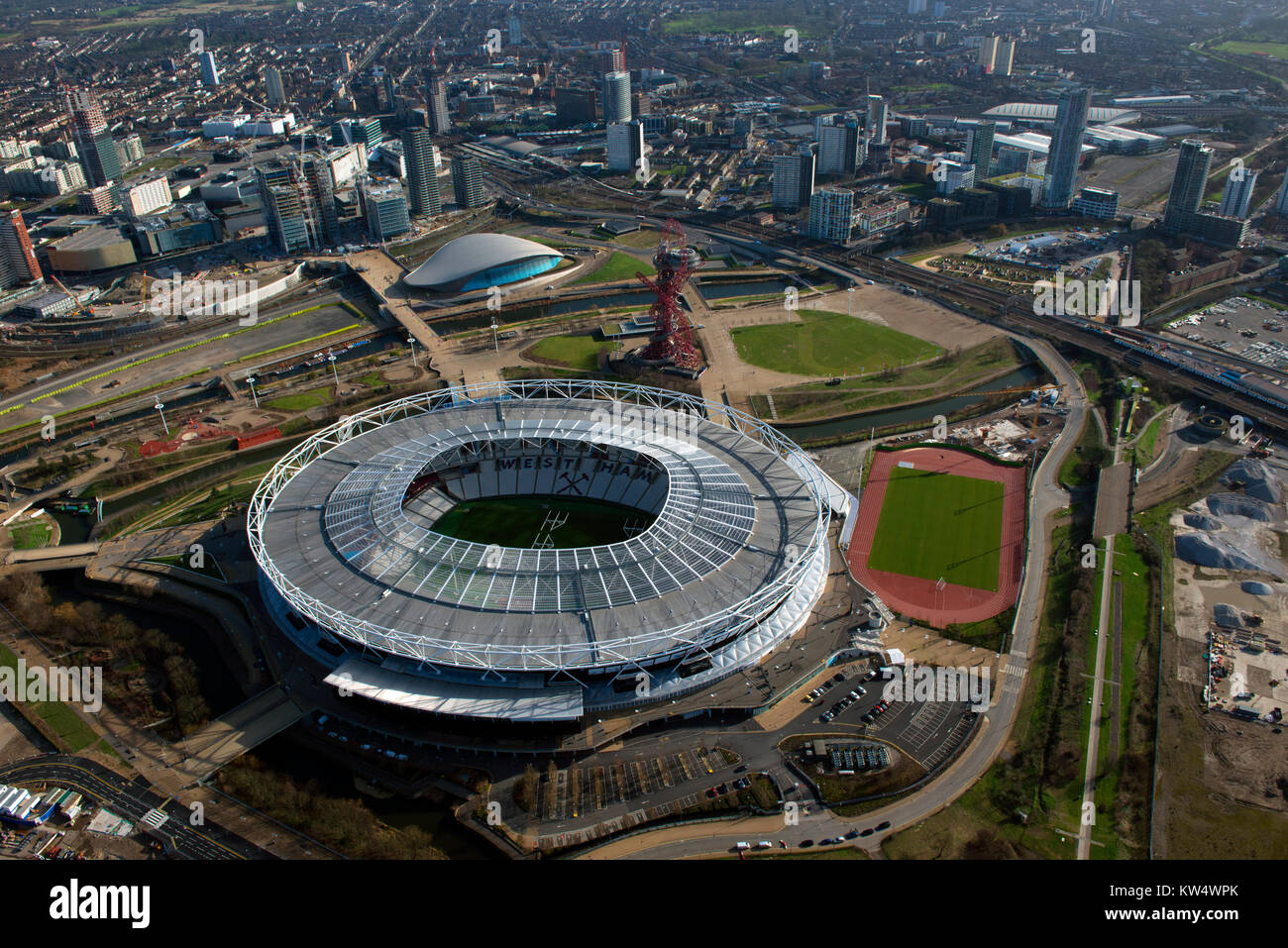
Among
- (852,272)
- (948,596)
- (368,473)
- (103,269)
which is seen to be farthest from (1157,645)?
(103,269)

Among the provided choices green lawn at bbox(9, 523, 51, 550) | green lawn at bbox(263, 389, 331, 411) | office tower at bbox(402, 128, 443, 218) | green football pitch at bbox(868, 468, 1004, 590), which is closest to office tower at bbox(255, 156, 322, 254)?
office tower at bbox(402, 128, 443, 218)

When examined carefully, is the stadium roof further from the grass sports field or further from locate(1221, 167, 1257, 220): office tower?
locate(1221, 167, 1257, 220): office tower

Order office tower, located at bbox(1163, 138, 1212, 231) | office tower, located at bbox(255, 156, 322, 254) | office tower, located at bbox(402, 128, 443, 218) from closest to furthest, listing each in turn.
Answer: office tower, located at bbox(1163, 138, 1212, 231) → office tower, located at bbox(255, 156, 322, 254) → office tower, located at bbox(402, 128, 443, 218)

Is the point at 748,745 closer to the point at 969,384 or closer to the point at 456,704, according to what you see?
the point at 456,704

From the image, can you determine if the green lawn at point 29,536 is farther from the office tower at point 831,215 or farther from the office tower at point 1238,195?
→ the office tower at point 1238,195

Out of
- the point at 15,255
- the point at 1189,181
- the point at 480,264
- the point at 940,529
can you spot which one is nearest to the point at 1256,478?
the point at 940,529

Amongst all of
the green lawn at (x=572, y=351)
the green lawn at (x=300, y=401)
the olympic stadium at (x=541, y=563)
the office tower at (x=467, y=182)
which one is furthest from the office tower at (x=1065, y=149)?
the green lawn at (x=300, y=401)

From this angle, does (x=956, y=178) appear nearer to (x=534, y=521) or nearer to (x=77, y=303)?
(x=534, y=521)
